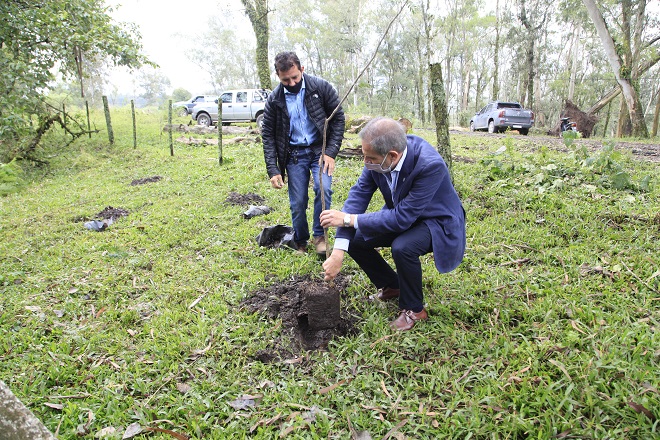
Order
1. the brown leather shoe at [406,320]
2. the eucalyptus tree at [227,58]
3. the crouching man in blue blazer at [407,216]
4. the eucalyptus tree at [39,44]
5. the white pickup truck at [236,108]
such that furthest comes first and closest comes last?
the eucalyptus tree at [227,58]
the white pickup truck at [236,108]
the eucalyptus tree at [39,44]
the brown leather shoe at [406,320]
the crouching man in blue blazer at [407,216]

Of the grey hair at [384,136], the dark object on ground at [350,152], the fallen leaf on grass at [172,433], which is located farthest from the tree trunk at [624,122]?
the fallen leaf on grass at [172,433]

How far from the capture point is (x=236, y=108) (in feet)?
53.5

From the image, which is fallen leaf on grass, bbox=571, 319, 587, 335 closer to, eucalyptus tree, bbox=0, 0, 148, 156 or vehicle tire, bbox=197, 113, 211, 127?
eucalyptus tree, bbox=0, 0, 148, 156

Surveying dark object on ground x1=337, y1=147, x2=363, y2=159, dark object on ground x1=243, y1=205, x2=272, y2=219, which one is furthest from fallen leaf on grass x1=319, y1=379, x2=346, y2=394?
dark object on ground x1=337, y1=147, x2=363, y2=159

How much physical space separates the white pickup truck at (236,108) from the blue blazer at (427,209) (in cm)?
1417

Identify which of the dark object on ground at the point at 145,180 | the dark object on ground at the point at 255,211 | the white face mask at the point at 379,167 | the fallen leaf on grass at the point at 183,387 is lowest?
the fallen leaf on grass at the point at 183,387

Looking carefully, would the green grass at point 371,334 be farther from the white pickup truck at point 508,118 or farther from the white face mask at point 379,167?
the white pickup truck at point 508,118

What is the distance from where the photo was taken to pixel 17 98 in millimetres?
9109

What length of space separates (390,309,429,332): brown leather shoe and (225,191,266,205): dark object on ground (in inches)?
148

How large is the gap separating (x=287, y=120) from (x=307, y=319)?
1972 millimetres

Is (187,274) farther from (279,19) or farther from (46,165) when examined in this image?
(279,19)

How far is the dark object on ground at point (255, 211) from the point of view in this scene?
5404 mm

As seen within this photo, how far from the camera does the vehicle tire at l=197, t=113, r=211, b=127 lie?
55.0ft

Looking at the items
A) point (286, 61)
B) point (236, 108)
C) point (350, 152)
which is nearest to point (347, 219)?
point (286, 61)
